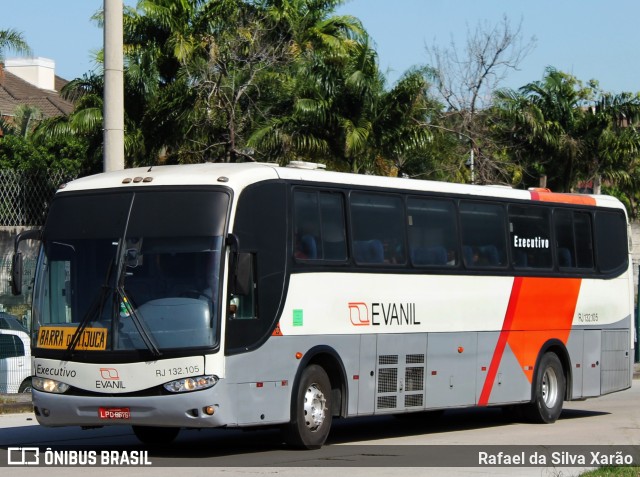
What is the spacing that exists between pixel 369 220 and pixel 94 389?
4242mm

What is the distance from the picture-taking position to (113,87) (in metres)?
18.0

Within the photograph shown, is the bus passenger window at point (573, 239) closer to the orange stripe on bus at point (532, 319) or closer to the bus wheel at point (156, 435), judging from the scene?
the orange stripe on bus at point (532, 319)

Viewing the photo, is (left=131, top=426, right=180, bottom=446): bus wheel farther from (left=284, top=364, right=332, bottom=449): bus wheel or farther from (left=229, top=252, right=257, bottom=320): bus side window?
(left=229, top=252, right=257, bottom=320): bus side window

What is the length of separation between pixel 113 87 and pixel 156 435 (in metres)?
5.58

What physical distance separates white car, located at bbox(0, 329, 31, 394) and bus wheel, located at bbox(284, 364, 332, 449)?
28.0 ft

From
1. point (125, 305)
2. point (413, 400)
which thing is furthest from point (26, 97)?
point (125, 305)

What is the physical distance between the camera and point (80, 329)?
519 inches

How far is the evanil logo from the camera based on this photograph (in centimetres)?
1492

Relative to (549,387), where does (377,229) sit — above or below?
above

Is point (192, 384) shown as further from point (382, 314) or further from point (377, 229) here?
point (377, 229)

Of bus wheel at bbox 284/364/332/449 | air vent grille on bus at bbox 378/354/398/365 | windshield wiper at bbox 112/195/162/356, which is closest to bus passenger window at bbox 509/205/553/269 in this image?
air vent grille on bus at bbox 378/354/398/365

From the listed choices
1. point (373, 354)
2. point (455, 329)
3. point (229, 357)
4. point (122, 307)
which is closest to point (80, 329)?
point (122, 307)

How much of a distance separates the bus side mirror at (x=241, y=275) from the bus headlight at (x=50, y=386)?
7.12 ft

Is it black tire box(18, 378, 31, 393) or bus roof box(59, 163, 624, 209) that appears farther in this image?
A: black tire box(18, 378, 31, 393)
